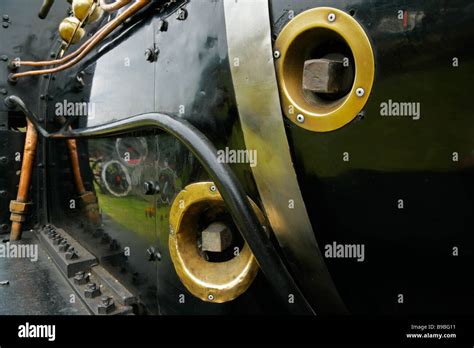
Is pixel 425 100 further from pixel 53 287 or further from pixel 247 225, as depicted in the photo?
pixel 53 287

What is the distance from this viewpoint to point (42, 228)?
271cm

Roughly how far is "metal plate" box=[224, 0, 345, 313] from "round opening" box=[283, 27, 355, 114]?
0.05 meters

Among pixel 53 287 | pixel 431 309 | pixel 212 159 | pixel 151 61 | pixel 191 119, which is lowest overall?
pixel 53 287

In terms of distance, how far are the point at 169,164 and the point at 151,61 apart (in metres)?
0.37

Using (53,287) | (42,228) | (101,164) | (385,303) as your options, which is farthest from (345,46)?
(42,228)

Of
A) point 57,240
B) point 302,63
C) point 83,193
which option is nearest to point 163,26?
point 302,63

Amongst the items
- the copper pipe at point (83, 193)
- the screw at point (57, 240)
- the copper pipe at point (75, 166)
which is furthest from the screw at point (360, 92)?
the screw at point (57, 240)

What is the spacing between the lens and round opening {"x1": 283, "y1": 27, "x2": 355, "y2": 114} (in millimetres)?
898

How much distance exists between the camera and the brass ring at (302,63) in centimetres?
85

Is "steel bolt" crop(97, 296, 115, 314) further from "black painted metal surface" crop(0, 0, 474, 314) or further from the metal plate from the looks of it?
the metal plate

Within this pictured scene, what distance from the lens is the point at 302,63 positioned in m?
0.97

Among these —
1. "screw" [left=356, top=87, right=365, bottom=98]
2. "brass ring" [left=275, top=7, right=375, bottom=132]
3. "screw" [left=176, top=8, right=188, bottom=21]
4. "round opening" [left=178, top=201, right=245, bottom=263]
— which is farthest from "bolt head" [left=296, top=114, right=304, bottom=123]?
"screw" [left=176, top=8, right=188, bottom=21]

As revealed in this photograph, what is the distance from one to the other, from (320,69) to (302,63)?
0.09m

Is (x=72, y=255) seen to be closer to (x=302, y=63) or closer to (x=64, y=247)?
(x=64, y=247)
